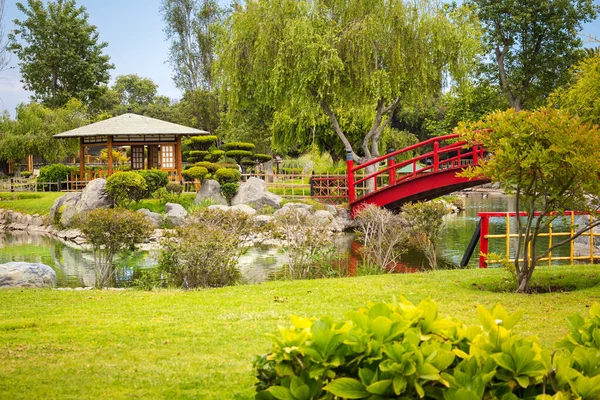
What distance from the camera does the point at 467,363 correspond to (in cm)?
289

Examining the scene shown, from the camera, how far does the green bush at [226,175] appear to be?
25.0 meters

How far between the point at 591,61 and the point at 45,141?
28.4m

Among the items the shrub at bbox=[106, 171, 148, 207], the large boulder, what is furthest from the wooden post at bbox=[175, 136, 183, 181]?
the large boulder

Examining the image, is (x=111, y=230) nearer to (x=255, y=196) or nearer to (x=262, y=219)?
(x=262, y=219)

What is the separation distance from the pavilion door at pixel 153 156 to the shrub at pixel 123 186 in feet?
24.1

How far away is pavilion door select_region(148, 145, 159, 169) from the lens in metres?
30.5


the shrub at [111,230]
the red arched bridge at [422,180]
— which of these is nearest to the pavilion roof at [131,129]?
the red arched bridge at [422,180]

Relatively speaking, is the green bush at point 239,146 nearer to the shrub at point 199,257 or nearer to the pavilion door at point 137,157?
the pavilion door at point 137,157

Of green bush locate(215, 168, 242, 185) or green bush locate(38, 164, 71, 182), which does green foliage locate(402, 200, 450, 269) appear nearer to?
green bush locate(215, 168, 242, 185)

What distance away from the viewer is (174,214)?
21.7m

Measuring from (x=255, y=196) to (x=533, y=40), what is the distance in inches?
798

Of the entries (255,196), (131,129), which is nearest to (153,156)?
(131,129)

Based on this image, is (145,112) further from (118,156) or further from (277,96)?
(277,96)

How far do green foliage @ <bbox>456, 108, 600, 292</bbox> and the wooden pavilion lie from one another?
67.3ft
